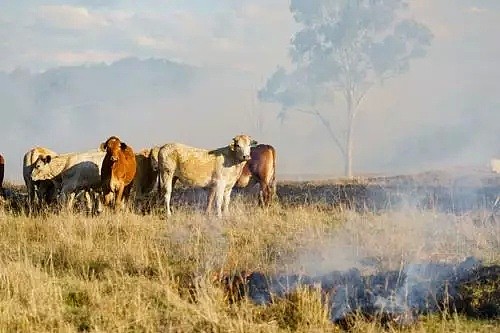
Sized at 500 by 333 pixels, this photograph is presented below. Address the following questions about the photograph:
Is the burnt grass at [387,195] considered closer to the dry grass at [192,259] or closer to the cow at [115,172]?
the cow at [115,172]

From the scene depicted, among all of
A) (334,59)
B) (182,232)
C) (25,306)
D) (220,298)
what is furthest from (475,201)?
(334,59)

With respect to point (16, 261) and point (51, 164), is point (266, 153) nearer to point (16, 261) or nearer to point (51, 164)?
point (51, 164)

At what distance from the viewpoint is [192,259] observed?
9.39 m

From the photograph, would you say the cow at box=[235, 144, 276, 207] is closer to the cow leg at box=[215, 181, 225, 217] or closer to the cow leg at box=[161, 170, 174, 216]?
the cow leg at box=[215, 181, 225, 217]

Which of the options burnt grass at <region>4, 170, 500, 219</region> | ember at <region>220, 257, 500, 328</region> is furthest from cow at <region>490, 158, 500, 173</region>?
ember at <region>220, 257, 500, 328</region>

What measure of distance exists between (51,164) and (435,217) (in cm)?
840

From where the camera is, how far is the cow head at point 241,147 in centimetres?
1504

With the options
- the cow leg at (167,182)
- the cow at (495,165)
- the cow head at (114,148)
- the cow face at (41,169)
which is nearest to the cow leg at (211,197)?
the cow leg at (167,182)

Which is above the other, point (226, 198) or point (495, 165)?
point (495, 165)

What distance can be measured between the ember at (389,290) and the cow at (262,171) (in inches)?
334

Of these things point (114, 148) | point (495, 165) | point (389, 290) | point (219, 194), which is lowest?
point (389, 290)

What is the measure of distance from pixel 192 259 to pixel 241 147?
5.91 meters

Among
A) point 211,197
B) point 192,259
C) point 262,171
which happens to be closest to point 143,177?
point 211,197

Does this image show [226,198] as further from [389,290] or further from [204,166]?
[389,290]
